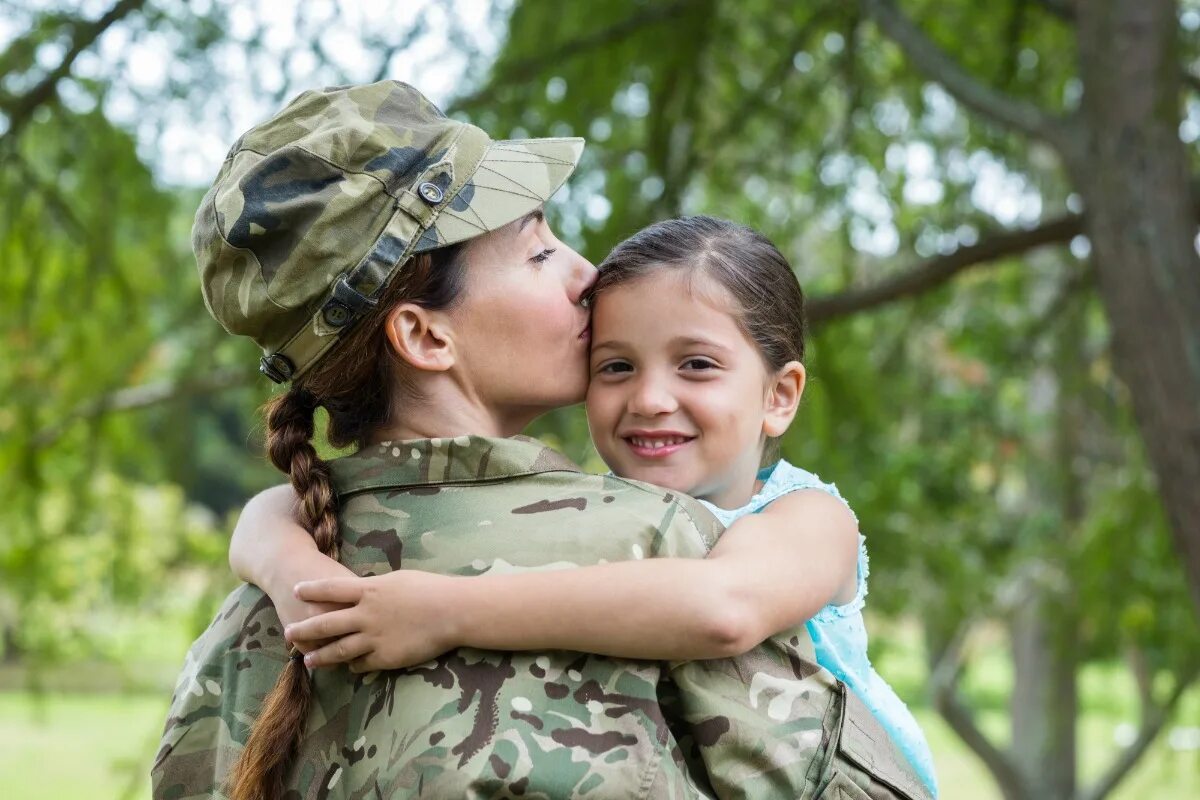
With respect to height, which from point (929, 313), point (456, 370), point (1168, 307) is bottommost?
point (929, 313)

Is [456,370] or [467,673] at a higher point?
[456,370]

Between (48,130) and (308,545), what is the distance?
2603 millimetres

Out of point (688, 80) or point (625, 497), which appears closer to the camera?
point (625, 497)

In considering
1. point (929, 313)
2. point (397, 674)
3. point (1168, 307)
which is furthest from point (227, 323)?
point (929, 313)

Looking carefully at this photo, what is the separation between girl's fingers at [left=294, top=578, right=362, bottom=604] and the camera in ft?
4.69

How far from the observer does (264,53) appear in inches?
146

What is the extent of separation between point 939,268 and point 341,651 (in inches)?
103

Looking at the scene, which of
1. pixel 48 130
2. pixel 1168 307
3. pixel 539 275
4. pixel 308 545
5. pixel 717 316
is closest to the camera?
pixel 308 545

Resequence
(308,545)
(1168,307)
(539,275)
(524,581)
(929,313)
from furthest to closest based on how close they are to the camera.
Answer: (929,313)
(1168,307)
(539,275)
(308,545)
(524,581)

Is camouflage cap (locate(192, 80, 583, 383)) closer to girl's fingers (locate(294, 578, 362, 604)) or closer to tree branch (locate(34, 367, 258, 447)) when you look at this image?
girl's fingers (locate(294, 578, 362, 604))

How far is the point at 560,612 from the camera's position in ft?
4.54

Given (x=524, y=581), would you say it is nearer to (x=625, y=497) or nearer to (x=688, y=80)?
(x=625, y=497)

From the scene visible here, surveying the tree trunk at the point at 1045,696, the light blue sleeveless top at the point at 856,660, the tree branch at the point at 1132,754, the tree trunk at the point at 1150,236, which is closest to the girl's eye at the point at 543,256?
the light blue sleeveless top at the point at 856,660

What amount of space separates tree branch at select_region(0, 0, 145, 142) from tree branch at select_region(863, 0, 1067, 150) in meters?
1.76
